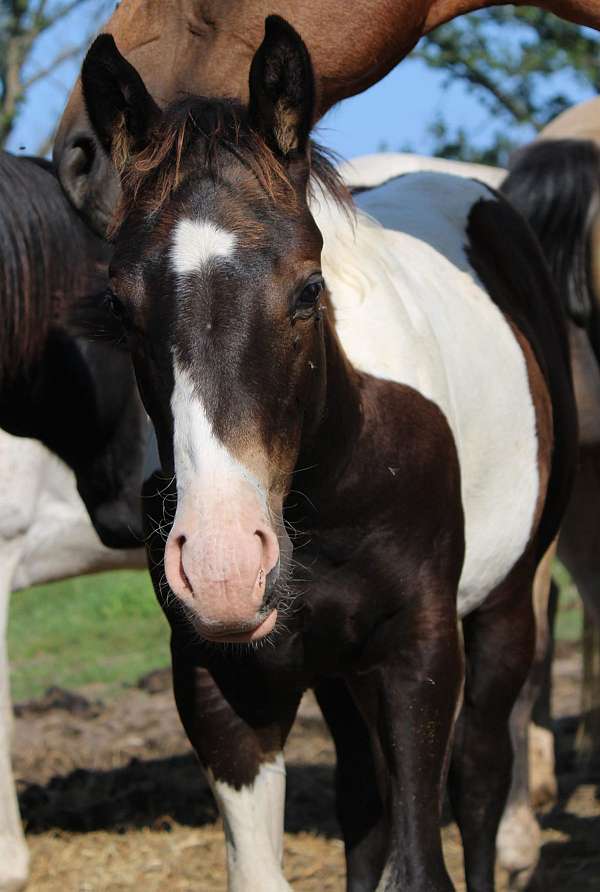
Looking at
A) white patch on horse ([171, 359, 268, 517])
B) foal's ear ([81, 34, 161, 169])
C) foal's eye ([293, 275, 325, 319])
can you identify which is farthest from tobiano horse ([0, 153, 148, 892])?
white patch on horse ([171, 359, 268, 517])

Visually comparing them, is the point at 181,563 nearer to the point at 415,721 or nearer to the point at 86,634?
the point at 415,721

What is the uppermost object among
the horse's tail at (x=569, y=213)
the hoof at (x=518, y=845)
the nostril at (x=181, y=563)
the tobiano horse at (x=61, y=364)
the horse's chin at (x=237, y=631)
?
the nostril at (x=181, y=563)

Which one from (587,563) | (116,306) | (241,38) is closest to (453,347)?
(241,38)

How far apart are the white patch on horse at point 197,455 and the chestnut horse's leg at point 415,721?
2.48ft

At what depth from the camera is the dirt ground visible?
182 inches

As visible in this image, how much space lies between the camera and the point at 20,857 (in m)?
4.07

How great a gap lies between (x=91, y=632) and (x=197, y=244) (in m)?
7.50

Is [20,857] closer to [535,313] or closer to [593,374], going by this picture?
[535,313]

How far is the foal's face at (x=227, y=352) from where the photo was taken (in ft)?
6.96

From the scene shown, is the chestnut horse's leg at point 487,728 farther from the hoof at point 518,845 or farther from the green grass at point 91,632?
the green grass at point 91,632

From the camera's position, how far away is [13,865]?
4051mm

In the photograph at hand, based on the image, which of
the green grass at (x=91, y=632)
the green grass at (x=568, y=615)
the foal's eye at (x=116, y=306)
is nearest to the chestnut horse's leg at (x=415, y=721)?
the foal's eye at (x=116, y=306)

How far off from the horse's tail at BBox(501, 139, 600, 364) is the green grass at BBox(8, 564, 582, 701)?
12.1 ft

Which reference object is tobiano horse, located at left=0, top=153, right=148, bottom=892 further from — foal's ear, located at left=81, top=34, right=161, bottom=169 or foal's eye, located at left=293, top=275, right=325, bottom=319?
foal's eye, located at left=293, top=275, right=325, bottom=319
